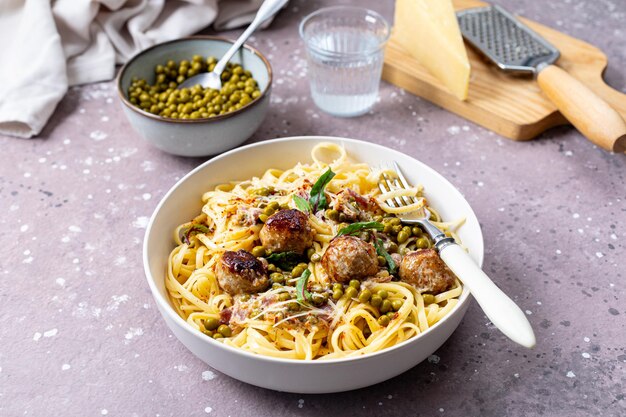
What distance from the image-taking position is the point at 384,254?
2840mm

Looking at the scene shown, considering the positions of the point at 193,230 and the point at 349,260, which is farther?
the point at 193,230

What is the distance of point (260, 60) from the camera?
157 inches

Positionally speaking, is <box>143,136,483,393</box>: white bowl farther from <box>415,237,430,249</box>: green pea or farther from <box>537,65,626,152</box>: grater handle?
<box>537,65,626,152</box>: grater handle

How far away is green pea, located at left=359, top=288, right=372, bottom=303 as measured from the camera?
263cm


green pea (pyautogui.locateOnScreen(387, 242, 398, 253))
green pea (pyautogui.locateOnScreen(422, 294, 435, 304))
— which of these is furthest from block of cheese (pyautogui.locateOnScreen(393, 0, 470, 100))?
green pea (pyautogui.locateOnScreen(422, 294, 435, 304))

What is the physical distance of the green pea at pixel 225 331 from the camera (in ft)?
8.55

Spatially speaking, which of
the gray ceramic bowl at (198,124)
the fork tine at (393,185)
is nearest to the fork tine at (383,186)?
the fork tine at (393,185)

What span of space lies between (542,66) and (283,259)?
216 centimetres

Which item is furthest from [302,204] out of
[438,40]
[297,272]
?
Result: [438,40]

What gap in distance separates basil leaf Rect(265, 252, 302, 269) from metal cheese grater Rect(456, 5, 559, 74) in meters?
2.02

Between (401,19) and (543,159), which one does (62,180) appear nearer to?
(401,19)

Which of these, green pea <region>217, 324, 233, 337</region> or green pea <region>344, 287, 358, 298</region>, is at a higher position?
green pea <region>344, 287, 358, 298</region>

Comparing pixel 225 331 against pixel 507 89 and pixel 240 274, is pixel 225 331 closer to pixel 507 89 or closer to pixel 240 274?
pixel 240 274

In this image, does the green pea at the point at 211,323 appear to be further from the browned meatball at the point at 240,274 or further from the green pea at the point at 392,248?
the green pea at the point at 392,248
